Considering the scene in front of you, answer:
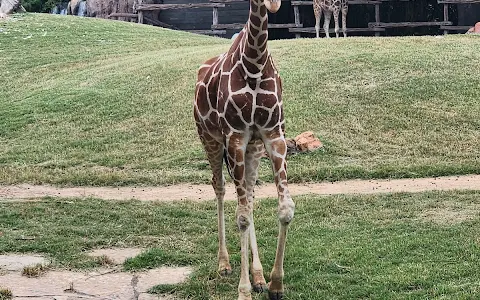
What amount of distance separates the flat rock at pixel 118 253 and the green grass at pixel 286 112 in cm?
336

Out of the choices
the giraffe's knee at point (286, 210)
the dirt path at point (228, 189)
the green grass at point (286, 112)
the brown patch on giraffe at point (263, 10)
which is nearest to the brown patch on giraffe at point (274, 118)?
the giraffe's knee at point (286, 210)

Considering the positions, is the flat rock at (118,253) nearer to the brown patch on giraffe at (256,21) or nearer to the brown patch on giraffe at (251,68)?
the brown patch on giraffe at (251,68)

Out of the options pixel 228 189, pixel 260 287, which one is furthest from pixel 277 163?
pixel 228 189

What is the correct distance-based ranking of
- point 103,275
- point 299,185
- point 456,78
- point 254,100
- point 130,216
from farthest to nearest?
point 456,78
point 299,185
point 130,216
point 103,275
point 254,100

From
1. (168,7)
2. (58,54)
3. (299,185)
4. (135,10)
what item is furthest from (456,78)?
(135,10)

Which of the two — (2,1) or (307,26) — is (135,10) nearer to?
(2,1)

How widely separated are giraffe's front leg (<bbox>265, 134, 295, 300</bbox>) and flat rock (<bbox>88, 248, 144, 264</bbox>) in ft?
5.73

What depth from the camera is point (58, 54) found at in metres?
19.7

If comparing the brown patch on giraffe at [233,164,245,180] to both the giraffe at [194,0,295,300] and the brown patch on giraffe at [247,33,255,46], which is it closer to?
the giraffe at [194,0,295,300]

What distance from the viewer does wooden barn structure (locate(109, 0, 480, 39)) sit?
23.0 m

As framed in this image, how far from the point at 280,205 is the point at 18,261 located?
2699 mm

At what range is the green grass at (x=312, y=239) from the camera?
213 inches

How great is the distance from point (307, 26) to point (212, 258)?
19.6 metres

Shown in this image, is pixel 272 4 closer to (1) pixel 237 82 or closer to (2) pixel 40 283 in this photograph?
(1) pixel 237 82
